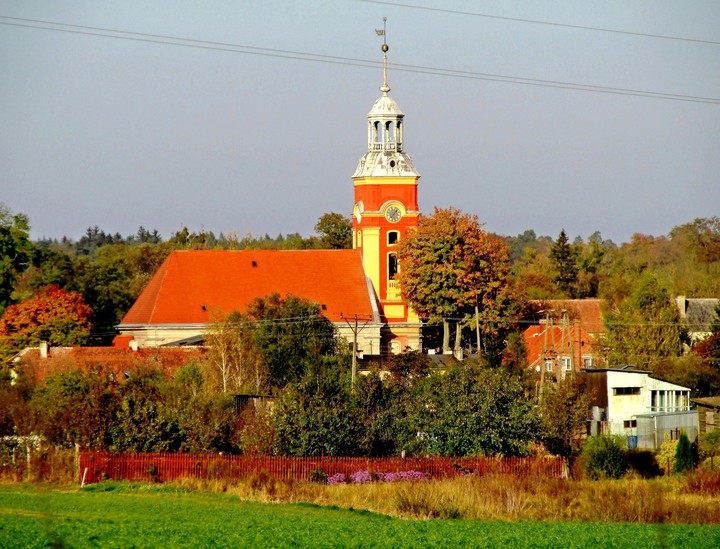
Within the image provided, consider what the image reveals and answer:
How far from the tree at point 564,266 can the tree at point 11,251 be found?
48.5m

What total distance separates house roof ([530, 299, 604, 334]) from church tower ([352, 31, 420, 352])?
11992 millimetres

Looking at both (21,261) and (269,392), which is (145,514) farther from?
(21,261)

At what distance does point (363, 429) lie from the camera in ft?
131

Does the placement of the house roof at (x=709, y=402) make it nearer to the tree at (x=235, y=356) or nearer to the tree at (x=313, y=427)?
the tree at (x=313, y=427)

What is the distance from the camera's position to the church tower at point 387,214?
231 ft

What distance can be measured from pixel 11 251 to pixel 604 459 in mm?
39019

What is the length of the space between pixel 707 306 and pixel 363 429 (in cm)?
4480

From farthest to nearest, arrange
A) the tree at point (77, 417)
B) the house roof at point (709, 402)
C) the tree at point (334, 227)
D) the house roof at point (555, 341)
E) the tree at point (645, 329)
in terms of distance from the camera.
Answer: the tree at point (334, 227)
the house roof at point (555, 341)
the tree at point (645, 329)
the house roof at point (709, 402)
the tree at point (77, 417)

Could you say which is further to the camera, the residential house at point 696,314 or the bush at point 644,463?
the residential house at point 696,314

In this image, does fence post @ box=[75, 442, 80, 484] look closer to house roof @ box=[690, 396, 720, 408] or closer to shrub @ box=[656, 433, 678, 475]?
shrub @ box=[656, 433, 678, 475]

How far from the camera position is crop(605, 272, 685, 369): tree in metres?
67.7

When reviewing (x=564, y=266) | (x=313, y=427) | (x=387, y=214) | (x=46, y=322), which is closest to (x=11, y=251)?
(x=46, y=322)

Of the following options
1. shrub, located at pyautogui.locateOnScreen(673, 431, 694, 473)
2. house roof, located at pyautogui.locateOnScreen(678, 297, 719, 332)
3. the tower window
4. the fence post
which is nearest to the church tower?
the tower window

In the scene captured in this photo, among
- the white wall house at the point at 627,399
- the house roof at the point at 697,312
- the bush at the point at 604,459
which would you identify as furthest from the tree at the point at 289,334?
the house roof at the point at 697,312
